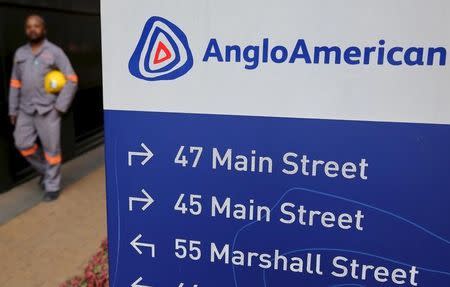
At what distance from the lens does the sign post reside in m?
1.19

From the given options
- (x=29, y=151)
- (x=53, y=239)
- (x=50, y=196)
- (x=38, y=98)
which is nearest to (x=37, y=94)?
(x=38, y=98)

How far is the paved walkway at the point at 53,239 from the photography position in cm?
378

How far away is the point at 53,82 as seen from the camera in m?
4.98

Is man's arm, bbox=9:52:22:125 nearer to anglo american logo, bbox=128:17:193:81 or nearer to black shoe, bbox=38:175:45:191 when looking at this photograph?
black shoe, bbox=38:175:45:191

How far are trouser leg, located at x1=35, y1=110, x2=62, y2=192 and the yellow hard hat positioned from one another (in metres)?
0.24

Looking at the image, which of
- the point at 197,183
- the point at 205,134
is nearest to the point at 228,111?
the point at 205,134

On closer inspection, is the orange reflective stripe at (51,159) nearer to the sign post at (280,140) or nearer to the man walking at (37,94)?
the man walking at (37,94)

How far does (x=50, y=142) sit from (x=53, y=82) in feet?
2.13

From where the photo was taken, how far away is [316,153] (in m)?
1.27

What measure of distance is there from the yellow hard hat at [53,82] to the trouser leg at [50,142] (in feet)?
0.79

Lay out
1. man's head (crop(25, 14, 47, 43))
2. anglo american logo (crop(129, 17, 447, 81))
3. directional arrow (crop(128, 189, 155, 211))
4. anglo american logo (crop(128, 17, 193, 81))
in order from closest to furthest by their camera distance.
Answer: anglo american logo (crop(129, 17, 447, 81)), anglo american logo (crop(128, 17, 193, 81)), directional arrow (crop(128, 189, 155, 211)), man's head (crop(25, 14, 47, 43))

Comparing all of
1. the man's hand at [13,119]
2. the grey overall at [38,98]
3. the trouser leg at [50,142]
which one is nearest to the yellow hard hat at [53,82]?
the grey overall at [38,98]

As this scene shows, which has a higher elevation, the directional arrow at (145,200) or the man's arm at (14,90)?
the man's arm at (14,90)

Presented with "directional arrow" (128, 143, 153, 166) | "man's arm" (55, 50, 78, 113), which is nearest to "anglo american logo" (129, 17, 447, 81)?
"directional arrow" (128, 143, 153, 166)
